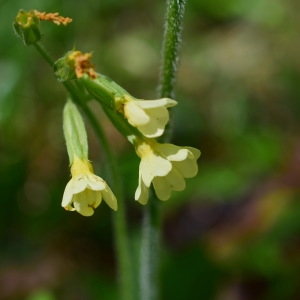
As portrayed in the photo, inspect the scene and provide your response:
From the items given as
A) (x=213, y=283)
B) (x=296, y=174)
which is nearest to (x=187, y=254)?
(x=213, y=283)

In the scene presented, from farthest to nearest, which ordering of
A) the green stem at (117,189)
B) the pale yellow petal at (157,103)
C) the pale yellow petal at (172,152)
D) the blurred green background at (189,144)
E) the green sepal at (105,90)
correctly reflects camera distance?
1. the blurred green background at (189,144)
2. the green stem at (117,189)
3. the green sepal at (105,90)
4. the pale yellow petal at (172,152)
5. the pale yellow petal at (157,103)

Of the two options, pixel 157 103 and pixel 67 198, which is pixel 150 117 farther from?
pixel 67 198

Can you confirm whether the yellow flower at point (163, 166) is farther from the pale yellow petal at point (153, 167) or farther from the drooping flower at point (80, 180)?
the drooping flower at point (80, 180)

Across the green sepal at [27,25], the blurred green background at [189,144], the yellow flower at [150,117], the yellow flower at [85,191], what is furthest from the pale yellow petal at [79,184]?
the blurred green background at [189,144]

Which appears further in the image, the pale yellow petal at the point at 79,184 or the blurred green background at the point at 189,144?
the blurred green background at the point at 189,144

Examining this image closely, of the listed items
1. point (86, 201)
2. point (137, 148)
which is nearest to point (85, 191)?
point (86, 201)

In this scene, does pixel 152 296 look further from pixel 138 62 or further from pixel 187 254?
pixel 138 62
